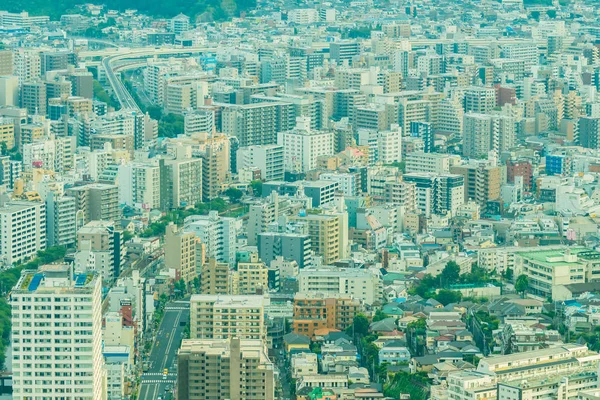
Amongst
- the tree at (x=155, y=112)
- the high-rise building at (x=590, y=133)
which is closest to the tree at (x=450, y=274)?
the high-rise building at (x=590, y=133)

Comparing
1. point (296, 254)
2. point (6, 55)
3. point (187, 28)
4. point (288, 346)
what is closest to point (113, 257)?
point (296, 254)

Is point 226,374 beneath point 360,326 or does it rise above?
above

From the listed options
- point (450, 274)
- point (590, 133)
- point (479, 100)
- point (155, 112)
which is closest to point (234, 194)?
point (450, 274)

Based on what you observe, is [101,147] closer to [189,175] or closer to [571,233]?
[189,175]

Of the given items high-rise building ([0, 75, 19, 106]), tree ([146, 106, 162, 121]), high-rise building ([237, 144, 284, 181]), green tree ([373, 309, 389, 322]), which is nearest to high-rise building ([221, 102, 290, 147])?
high-rise building ([237, 144, 284, 181])

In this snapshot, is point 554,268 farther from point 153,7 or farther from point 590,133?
point 153,7
